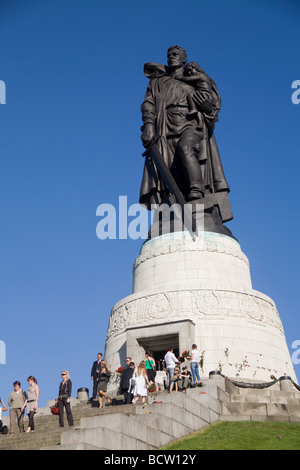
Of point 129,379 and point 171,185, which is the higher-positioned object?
point 171,185

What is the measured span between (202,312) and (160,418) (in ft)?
32.5

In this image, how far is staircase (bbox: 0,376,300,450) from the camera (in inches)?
498

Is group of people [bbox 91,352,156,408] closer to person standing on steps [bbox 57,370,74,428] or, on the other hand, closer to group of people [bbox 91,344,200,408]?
group of people [bbox 91,344,200,408]

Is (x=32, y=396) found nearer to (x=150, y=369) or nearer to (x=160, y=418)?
(x=160, y=418)

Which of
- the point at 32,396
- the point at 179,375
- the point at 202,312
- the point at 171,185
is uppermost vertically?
the point at 171,185

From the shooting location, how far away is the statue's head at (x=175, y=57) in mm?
31859

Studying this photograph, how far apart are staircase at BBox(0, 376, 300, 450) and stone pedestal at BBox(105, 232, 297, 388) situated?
11.5 feet

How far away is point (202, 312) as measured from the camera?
2411 centimetres

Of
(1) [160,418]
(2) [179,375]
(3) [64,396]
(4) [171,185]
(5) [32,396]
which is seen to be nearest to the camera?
(1) [160,418]

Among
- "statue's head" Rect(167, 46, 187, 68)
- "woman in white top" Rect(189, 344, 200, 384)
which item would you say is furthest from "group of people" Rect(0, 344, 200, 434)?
"statue's head" Rect(167, 46, 187, 68)

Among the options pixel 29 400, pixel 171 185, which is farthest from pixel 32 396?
pixel 171 185

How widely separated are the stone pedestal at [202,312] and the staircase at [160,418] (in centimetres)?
352

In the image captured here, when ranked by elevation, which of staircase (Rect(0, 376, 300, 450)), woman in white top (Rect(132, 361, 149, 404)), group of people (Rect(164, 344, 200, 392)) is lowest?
staircase (Rect(0, 376, 300, 450))
